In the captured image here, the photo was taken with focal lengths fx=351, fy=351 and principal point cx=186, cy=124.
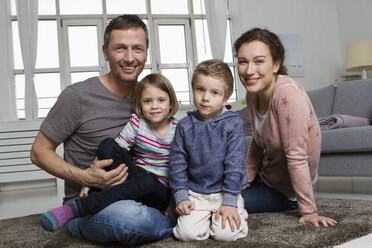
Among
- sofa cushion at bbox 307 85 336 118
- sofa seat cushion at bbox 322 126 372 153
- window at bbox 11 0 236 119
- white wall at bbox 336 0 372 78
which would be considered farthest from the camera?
white wall at bbox 336 0 372 78

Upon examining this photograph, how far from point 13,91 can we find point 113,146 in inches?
151

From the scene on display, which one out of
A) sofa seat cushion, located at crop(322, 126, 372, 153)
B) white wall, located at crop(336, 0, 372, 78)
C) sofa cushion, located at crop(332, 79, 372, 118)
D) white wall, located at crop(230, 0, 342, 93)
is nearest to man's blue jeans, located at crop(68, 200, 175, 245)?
sofa seat cushion, located at crop(322, 126, 372, 153)

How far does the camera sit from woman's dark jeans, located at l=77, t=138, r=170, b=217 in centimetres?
118

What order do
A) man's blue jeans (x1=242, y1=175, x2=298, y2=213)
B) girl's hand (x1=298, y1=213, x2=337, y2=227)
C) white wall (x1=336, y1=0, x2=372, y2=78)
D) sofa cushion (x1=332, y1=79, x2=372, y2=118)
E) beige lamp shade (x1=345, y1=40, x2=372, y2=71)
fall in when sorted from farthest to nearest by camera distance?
1. white wall (x1=336, y1=0, x2=372, y2=78)
2. beige lamp shade (x1=345, y1=40, x2=372, y2=71)
3. sofa cushion (x1=332, y1=79, x2=372, y2=118)
4. man's blue jeans (x1=242, y1=175, x2=298, y2=213)
5. girl's hand (x1=298, y1=213, x2=337, y2=227)

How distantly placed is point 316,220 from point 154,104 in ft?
2.51

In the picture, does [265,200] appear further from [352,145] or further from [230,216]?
[352,145]

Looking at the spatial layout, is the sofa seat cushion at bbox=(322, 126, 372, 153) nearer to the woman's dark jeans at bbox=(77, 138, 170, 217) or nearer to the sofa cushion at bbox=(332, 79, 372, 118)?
the sofa cushion at bbox=(332, 79, 372, 118)

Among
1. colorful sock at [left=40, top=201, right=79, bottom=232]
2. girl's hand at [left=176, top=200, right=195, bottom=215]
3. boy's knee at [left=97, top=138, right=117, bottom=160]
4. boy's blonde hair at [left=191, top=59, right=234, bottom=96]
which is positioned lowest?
girl's hand at [left=176, top=200, right=195, bottom=215]

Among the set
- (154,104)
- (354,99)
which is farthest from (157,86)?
(354,99)

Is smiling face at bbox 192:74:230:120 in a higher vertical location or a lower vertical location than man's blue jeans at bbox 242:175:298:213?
higher

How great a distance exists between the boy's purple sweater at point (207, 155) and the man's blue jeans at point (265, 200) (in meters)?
0.39

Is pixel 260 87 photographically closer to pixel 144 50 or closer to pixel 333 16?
pixel 144 50

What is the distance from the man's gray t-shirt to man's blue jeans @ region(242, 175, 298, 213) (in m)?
0.69

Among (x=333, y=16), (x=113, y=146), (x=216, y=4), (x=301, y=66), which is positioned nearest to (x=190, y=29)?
(x=216, y=4)
